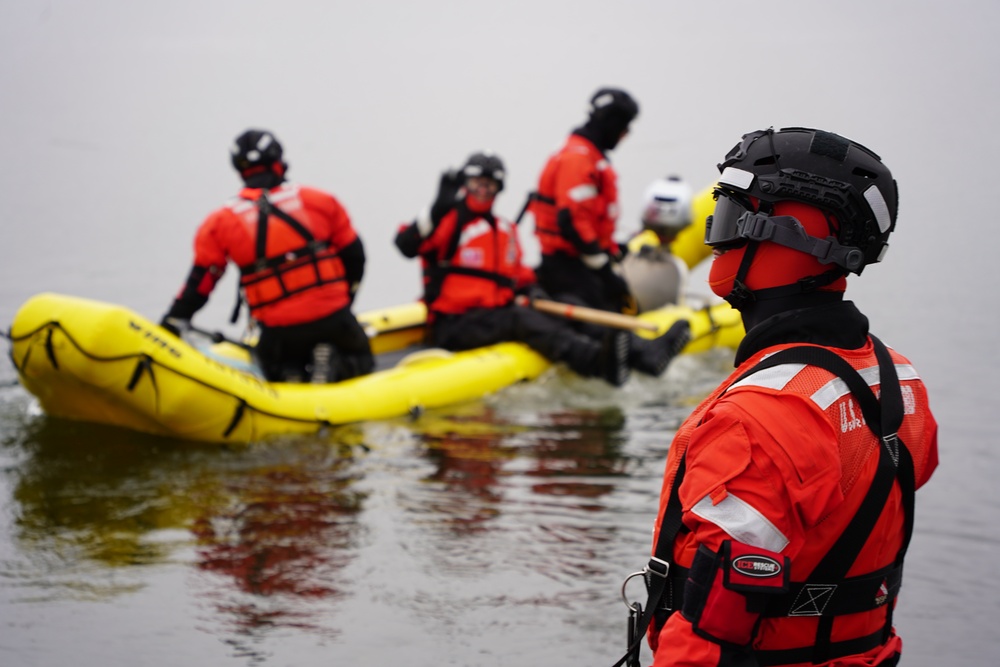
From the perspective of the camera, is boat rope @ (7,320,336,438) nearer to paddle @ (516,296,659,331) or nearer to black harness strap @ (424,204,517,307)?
black harness strap @ (424,204,517,307)

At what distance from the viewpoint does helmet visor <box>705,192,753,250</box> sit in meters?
2.00

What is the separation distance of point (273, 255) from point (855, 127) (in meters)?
26.9

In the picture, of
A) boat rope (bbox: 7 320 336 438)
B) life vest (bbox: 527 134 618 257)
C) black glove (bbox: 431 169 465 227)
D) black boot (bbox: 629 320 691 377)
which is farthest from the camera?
black boot (bbox: 629 320 691 377)

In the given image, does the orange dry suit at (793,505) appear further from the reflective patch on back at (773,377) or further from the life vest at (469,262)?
the life vest at (469,262)

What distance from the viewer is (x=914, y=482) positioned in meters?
1.98

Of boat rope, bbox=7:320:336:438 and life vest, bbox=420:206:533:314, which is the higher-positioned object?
life vest, bbox=420:206:533:314

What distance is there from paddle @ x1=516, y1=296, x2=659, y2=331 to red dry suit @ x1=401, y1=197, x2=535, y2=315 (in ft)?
0.59

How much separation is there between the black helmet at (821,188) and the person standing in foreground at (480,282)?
17.2ft

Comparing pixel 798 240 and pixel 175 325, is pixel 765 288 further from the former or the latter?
pixel 175 325

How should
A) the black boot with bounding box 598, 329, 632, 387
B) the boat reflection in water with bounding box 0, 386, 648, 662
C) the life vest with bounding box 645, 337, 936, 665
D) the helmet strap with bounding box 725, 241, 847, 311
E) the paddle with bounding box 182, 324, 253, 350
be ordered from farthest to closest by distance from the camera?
1. the black boot with bounding box 598, 329, 632, 387
2. the paddle with bounding box 182, 324, 253, 350
3. the boat reflection in water with bounding box 0, 386, 648, 662
4. the helmet strap with bounding box 725, 241, 847, 311
5. the life vest with bounding box 645, 337, 936, 665

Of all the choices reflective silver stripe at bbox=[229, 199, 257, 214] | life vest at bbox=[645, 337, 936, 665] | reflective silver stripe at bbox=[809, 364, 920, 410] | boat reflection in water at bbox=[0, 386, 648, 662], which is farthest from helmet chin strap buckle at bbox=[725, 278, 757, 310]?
reflective silver stripe at bbox=[229, 199, 257, 214]

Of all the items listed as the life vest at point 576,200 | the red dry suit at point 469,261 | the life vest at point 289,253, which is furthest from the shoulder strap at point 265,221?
the life vest at point 576,200

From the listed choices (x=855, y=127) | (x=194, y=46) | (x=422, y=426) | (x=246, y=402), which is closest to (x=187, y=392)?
(x=246, y=402)

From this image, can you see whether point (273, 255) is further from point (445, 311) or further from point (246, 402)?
point (445, 311)
